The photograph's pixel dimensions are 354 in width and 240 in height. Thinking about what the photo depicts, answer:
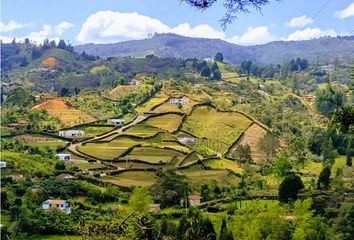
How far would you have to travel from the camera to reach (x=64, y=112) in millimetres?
48125

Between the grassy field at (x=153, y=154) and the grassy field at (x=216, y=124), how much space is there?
7.65 m

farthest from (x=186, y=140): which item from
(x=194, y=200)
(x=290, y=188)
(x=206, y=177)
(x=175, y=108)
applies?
(x=290, y=188)

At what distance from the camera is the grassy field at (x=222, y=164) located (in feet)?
118

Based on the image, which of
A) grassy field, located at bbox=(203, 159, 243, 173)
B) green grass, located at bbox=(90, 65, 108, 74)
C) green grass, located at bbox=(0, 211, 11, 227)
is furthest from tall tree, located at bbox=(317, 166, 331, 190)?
green grass, located at bbox=(90, 65, 108, 74)

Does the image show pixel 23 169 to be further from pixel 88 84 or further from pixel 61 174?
pixel 88 84

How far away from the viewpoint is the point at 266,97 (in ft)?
205

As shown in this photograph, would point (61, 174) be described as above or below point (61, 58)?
below

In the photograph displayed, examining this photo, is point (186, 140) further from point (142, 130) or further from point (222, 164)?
point (222, 164)

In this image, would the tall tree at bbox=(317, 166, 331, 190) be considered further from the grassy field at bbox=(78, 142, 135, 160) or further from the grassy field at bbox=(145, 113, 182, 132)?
the grassy field at bbox=(145, 113, 182, 132)

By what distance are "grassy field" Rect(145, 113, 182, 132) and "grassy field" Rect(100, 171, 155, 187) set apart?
1088 centimetres

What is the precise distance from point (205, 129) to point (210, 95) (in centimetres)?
1369

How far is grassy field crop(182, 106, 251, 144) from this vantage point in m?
44.2

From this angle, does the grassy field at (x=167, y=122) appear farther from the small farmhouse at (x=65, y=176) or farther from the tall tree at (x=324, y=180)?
the tall tree at (x=324, y=180)

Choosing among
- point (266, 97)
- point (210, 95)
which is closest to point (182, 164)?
point (210, 95)
